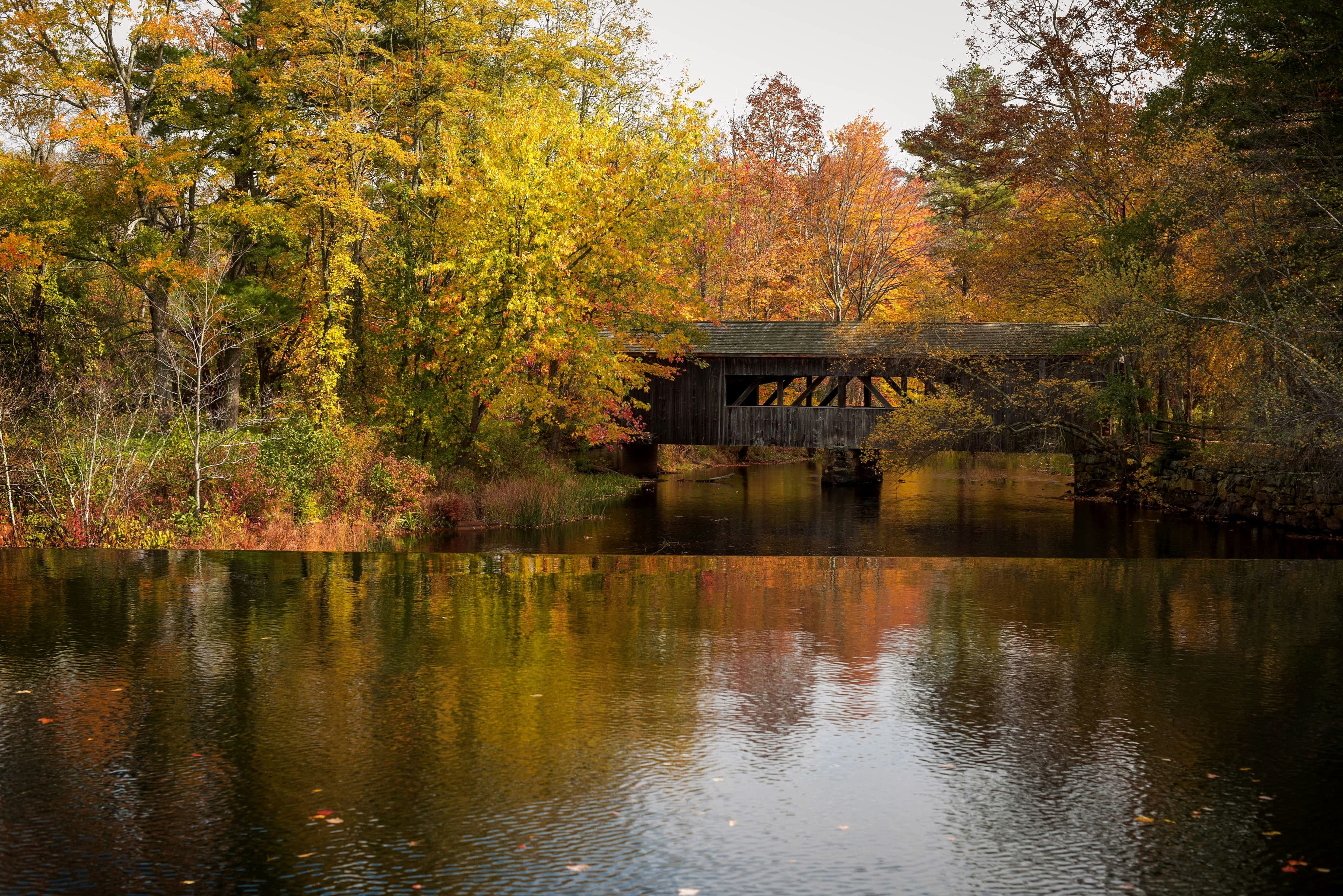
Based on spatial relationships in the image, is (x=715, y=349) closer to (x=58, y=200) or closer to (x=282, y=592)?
(x=58, y=200)

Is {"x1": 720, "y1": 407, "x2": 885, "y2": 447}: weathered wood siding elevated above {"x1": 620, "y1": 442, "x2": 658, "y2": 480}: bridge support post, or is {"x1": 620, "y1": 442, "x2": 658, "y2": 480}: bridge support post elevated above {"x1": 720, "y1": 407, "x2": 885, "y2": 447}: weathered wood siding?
{"x1": 720, "y1": 407, "x2": 885, "y2": 447}: weathered wood siding

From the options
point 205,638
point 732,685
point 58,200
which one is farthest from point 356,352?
point 732,685

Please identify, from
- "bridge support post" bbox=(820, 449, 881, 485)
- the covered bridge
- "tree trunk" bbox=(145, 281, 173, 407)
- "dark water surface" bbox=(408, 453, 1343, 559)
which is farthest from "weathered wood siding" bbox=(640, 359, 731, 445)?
"tree trunk" bbox=(145, 281, 173, 407)

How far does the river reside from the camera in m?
4.88

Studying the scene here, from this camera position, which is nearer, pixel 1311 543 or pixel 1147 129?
pixel 1311 543

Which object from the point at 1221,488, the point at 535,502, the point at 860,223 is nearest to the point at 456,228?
the point at 535,502

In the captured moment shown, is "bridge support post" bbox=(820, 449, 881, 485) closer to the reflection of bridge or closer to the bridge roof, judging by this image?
the reflection of bridge

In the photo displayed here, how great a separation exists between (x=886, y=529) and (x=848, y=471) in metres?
10.0

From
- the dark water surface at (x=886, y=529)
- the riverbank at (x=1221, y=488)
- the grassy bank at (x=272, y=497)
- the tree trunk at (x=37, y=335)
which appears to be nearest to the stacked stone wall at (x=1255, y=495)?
the riverbank at (x=1221, y=488)

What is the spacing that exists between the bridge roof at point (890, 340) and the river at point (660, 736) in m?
17.1

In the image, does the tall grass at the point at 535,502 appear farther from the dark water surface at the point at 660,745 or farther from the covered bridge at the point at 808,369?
the dark water surface at the point at 660,745

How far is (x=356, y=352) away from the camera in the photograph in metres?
25.2

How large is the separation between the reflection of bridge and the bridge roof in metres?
0.03

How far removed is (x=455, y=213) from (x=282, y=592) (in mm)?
13842
